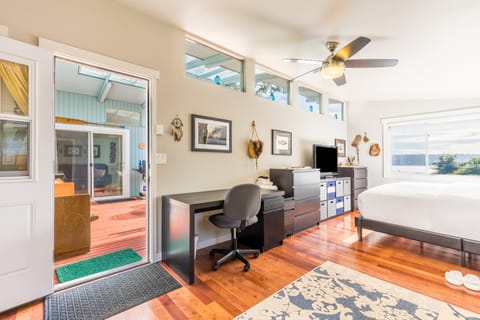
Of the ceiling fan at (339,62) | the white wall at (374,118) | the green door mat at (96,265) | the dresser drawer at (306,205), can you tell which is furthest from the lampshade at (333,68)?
the white wall at (374,118)

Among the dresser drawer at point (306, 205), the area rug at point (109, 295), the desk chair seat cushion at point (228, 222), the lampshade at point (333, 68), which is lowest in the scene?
the area rug at point (109, 295)

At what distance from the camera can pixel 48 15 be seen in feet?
6.61

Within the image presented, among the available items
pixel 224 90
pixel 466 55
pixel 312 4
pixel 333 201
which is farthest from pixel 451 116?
pixel 224 90

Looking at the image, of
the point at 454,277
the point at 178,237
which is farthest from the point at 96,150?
the point at 454,277

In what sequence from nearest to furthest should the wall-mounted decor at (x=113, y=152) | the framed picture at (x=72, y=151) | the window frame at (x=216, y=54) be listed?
1. the window frame at (x=216, y=54)
2. the framed picture at (x=72, y=151)
3. the wall-mounted decor at (x=113, y=152)

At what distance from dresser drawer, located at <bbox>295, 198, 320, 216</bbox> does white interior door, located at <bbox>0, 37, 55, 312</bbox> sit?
3.05 meters

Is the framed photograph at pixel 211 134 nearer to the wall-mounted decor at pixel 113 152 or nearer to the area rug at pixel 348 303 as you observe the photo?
the area rug at pixel 348 303

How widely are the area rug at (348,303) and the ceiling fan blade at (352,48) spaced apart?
2.38 m

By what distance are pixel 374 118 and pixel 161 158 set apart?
5.37 m

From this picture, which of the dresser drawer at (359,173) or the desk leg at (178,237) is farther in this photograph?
the dresser drawer at (359,173)

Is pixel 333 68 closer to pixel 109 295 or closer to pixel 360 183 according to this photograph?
pixel 109 295

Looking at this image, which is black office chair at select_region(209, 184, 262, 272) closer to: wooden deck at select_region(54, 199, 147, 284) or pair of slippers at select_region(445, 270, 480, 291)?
wooden deck at select_region(54, 199, 147, 284)

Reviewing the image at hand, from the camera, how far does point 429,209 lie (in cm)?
275

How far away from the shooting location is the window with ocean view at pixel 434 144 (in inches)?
182
